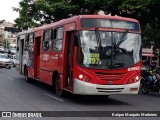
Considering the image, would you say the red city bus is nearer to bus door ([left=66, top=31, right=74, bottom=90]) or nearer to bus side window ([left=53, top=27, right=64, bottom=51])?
bus door ([left=66, top=31, right=74, bottom=90])

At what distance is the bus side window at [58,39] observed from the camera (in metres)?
15.7

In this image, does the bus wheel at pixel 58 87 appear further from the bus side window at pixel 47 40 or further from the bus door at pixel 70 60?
the bus side window at pixel 47 40

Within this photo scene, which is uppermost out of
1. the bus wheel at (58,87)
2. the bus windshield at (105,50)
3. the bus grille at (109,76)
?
the bus windshield at (105,50)

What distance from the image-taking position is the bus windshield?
44.4ft

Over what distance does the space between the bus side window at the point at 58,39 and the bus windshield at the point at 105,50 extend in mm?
2176

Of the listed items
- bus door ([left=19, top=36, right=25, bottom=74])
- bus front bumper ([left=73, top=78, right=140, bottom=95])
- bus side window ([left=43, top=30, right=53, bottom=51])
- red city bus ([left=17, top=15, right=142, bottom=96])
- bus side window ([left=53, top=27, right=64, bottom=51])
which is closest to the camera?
bus front bumper ([left=73, top=78, right=140, bottom=95])

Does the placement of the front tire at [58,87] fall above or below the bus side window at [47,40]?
below

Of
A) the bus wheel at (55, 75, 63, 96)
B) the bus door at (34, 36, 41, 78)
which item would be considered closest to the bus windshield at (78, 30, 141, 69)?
the bus wheel at (55, 75, 63, 96)

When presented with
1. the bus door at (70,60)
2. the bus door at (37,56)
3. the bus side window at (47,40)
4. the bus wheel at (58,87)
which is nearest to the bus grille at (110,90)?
the bus door at (70,60)

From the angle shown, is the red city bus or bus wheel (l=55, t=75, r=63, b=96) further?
bus wheel (l=55, t=75, r=63, b=96)

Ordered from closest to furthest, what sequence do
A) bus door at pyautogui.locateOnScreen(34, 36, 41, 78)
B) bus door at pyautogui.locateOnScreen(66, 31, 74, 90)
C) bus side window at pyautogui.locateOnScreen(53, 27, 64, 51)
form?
bus door at pyautogui.locateOnScreen(66, 31, 74, 90) < bus side window at pyautogui.locateOnScreen(53, 27, 64, 51) < bus door at pyautogui.locateOnScreen(34, 36, 41, 78)

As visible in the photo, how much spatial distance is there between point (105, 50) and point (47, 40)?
16.4 ft

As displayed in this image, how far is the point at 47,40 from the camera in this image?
1803 centimetres

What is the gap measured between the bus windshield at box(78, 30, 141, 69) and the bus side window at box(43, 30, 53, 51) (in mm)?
3917
